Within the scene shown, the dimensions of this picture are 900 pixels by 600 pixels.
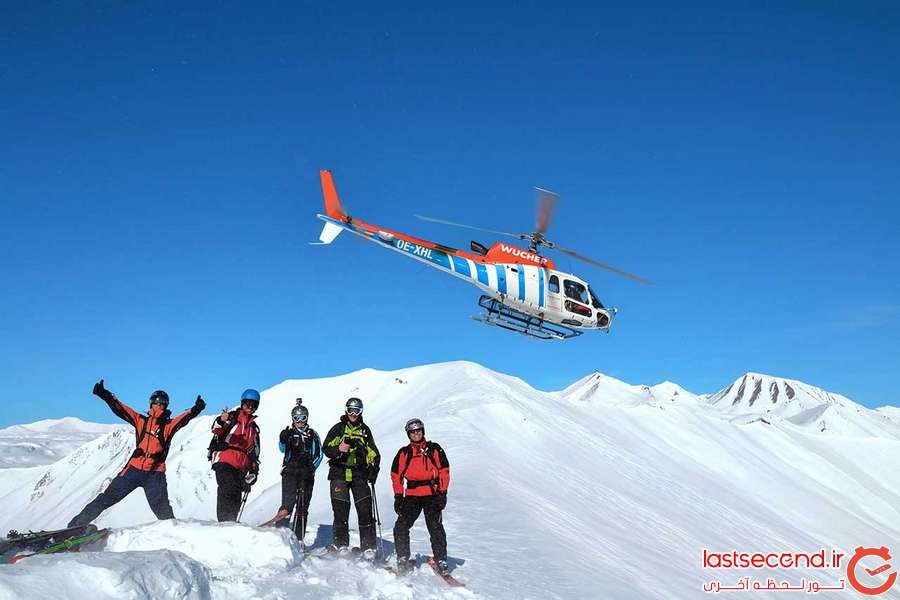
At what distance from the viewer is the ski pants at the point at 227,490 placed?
861cm

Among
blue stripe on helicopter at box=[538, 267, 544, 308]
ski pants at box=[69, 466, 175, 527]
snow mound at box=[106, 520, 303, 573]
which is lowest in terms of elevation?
Result: snow mound at box=[106, 520, 303, 573]

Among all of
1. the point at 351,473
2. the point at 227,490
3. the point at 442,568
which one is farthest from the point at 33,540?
the point at 442,568

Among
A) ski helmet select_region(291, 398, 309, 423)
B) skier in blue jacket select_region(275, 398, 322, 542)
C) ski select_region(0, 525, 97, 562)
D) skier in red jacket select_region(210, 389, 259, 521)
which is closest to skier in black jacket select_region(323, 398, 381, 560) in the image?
skier in blue jacket select_region(275, 398, 322, 542)

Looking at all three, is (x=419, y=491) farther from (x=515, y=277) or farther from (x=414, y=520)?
(x=515, y=277)

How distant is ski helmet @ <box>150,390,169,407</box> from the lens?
8766mm

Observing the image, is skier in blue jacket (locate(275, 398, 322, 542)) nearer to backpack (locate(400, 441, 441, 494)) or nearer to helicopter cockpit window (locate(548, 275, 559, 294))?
backpack (locate(400, 441, 441, 494))

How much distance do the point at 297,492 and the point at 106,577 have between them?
4348 mm

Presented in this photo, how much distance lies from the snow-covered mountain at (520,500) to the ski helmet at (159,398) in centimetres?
217

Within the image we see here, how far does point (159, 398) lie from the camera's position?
8789 mm

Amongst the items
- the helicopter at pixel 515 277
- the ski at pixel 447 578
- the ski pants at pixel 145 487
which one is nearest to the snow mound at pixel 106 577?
the ski pants at pixel 145 487

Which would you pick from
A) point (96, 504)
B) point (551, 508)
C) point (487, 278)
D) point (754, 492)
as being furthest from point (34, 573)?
point (754, 492)

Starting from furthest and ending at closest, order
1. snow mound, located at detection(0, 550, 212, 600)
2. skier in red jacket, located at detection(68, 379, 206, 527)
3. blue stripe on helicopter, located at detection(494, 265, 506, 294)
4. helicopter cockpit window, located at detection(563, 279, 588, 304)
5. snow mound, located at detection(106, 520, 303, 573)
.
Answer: helicopter cockpit window, located at detection(563, 279, 588, 304) → blue stripe on helicopter, located at detection(494, 265, 506, 294) → skier in red jacket, located at detection(68, 379, 206, 527) → snow mound, located at detection(106, 520, 303, 573) → snow mound, located at detection(0, 550, 212, 600)

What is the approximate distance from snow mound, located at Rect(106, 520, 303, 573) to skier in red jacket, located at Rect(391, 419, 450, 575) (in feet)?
5.59

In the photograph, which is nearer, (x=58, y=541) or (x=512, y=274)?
(x=58, y=541)
